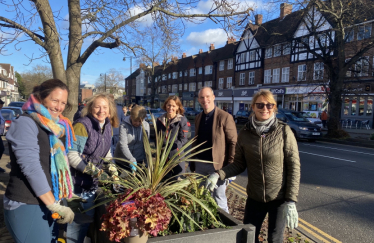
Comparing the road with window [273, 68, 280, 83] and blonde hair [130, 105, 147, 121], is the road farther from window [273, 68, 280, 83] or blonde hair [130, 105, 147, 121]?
window [273, 68, 280, 83]

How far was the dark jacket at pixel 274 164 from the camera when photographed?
2.44m

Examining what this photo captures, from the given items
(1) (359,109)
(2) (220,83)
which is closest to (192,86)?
(2) (220,83)

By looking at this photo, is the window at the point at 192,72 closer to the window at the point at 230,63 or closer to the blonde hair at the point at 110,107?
the window at the point at 230,63

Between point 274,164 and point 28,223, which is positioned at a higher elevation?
Answer: point 274,164

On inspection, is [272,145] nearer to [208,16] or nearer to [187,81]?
[208,16]

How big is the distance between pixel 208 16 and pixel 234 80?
3489 cm

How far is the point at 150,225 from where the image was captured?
6.06 feet

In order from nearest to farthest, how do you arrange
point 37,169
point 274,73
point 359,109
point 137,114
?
point 37,169, point 137,114, point 359,109, point 274,73

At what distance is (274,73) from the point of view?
33.3 metres

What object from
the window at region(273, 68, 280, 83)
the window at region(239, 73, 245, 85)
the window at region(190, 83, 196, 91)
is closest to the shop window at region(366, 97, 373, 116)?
the window at region(273, 68, 280, 83)

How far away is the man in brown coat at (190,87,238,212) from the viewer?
3.30 m

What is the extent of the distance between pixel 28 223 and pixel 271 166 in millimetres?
2036

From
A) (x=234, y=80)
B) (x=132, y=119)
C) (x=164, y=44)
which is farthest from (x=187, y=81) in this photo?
(x=132, y=119)

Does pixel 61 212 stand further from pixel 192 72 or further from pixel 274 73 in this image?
pixel 192 72
